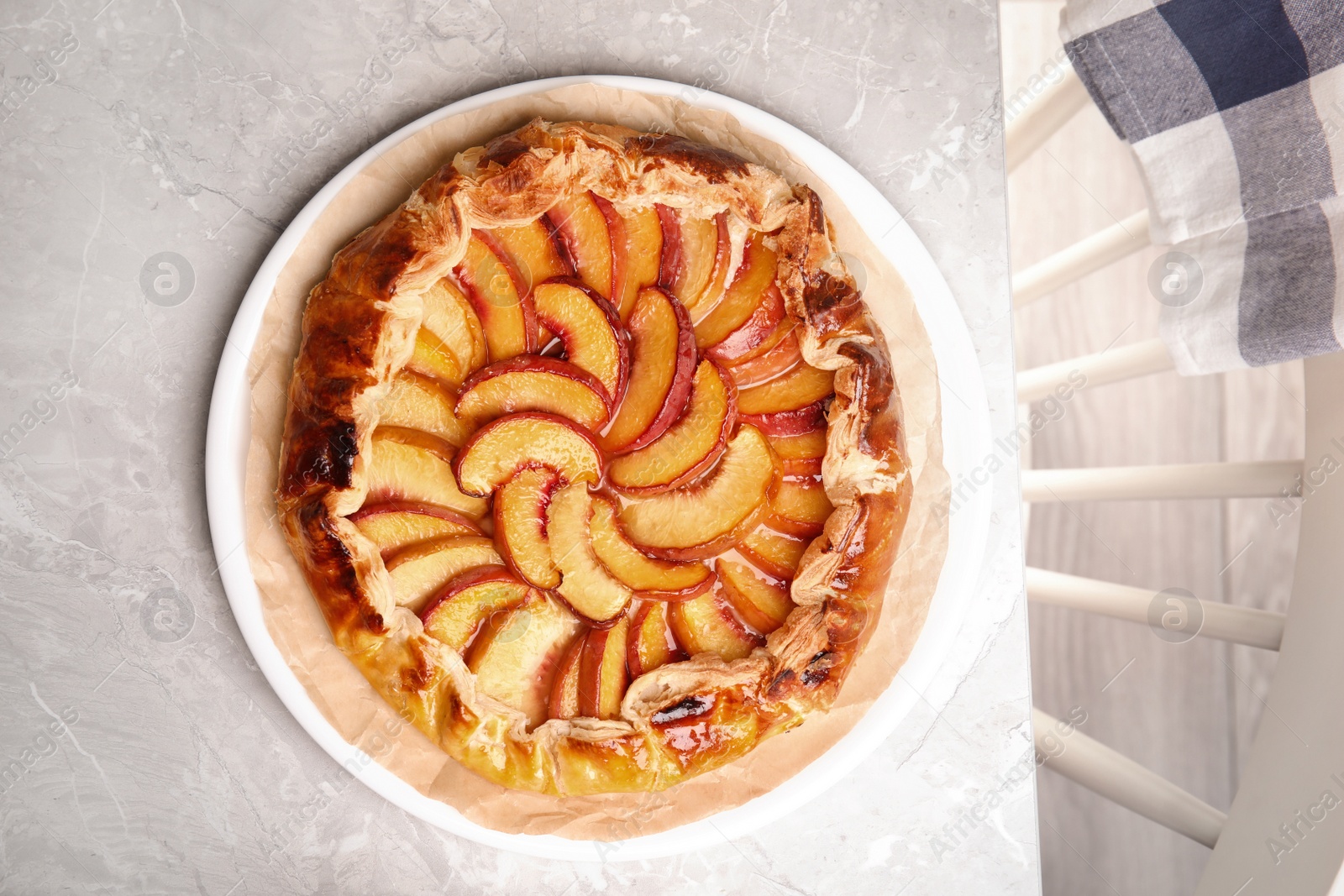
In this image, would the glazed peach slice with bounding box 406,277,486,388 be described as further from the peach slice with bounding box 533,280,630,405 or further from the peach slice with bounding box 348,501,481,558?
the peach slice with bounding box 348,501,481,558

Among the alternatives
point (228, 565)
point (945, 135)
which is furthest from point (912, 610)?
point (228, 565)

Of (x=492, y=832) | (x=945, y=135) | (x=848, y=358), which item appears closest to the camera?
(x=848, y=358)

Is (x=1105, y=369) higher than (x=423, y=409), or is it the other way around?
(x=1105, y=369)

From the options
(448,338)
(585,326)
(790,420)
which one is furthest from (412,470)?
(790,420)

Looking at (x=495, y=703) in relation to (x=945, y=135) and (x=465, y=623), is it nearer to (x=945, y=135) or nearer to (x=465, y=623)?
(x=465, y=623)

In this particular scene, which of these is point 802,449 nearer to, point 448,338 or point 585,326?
point 585,326

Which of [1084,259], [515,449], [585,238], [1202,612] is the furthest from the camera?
[1084,259]
